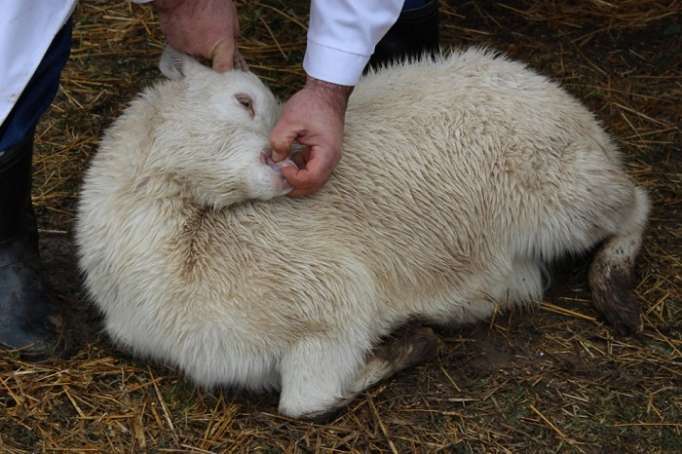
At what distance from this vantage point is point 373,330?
310 centimetres

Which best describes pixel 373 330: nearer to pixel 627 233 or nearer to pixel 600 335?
pixel 600 335

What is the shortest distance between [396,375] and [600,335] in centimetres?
70

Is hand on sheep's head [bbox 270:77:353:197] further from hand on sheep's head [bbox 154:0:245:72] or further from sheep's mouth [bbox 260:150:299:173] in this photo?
hand on sheep's head [bbox 154:0:245:72]

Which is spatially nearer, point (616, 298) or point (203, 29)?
point (203, 29)

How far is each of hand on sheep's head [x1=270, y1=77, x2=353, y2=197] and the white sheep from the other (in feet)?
0.24

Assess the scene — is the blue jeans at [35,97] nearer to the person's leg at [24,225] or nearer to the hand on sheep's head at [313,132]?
the person's leg at [24,225]

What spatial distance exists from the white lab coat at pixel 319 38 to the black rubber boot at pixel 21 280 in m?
0.32

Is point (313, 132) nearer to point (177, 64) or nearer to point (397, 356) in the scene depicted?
point (177, 64)

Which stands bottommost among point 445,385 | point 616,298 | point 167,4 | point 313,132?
point 445,385

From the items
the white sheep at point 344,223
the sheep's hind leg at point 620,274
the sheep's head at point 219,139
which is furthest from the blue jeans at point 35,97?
the sheep's hind leg at point 620,274

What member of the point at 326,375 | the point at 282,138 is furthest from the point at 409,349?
the point at 282,138

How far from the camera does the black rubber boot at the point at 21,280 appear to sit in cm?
319

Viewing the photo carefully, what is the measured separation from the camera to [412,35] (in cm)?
412

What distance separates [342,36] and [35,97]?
933mm
